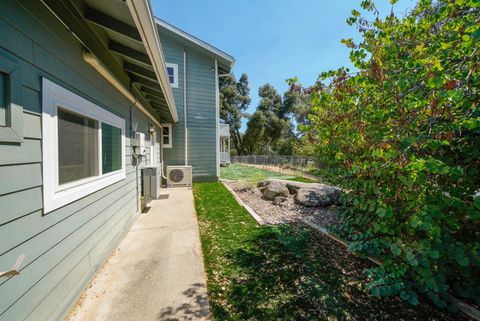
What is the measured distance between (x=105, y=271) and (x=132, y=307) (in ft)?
2.89

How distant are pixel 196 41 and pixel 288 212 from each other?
25.5 ft

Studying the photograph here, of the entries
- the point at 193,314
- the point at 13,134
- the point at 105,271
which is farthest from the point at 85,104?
the point at 193,314

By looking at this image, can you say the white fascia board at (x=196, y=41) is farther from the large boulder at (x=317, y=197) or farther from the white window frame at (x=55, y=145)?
the white window frame at (x=55, y=145)

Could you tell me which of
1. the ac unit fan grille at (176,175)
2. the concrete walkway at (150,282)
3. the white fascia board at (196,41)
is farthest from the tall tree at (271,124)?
the concrete walkway at (150,282)

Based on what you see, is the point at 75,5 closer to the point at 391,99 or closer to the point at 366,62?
the point at 366,62

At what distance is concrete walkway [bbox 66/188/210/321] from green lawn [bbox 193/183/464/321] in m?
0.20

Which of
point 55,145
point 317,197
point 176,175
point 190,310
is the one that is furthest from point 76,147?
point 176,175

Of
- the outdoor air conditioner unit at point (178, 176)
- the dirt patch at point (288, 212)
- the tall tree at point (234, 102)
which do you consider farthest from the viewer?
the tall tree at point (234, 102)

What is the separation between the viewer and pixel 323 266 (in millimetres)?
2736

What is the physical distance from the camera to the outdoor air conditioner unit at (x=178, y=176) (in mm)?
8055

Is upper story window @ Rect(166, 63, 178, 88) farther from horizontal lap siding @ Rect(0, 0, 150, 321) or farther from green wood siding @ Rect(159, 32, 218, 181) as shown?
horizontal lap siding @ Rect(0, 0, 150, 321)

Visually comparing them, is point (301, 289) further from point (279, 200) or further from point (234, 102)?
point (234, 102)

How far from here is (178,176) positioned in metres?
8.11

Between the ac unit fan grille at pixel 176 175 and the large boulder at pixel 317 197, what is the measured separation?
4568 millimetres
